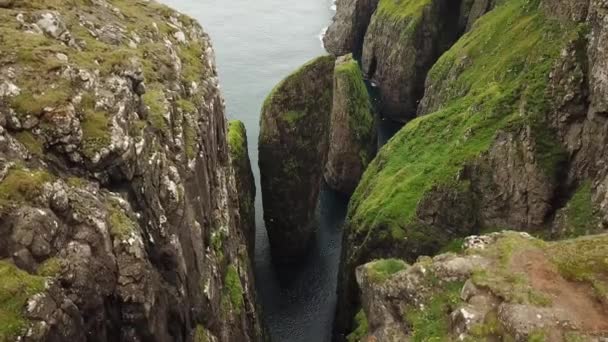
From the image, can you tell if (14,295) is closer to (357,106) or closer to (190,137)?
(190,137)

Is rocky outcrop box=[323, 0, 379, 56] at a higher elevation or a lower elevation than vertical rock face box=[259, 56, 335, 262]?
higher

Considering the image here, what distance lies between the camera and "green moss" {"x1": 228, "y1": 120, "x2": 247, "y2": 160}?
51.7 meters

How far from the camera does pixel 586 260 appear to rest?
76.5 feet

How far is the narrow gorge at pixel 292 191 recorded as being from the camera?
19359 mm

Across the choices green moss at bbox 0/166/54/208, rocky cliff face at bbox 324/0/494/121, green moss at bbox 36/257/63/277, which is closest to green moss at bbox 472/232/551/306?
green moss at bbox 36/257/63/277

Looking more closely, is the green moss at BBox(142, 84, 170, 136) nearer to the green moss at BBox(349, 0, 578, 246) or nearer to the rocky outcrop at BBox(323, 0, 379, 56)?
the green moss at BBox(349, 0, 578, 246)

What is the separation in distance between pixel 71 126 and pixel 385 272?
60.4 ft

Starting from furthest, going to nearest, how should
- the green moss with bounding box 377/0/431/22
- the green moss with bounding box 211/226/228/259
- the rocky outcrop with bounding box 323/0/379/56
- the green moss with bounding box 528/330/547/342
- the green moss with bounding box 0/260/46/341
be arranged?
the rocky outcrop with bounding box 323/0/379/56 < the green moss with bounding box 377/0/431/22 < the green moss with bounding box 211/226/228/259 < the green moss with bounding box 528/330/547/342 < the green moss with bounding box 0/260/46/341

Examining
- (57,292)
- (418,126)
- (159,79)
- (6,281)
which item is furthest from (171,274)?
(418,126)

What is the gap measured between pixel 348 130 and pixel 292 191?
15.4 m

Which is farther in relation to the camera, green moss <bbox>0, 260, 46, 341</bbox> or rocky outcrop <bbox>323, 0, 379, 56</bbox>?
rocky outcrop <bbox>323, 0, 379, 56</bbox>

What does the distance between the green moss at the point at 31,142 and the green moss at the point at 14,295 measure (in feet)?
15.0

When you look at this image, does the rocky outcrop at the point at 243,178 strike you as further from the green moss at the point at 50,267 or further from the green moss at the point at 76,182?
the green moss at the point at 50,267

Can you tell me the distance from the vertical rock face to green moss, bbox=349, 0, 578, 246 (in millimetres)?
6555
